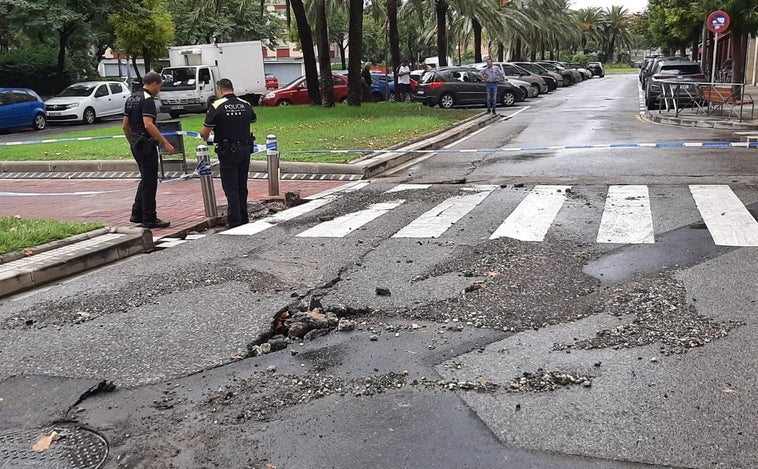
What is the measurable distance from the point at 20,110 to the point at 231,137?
2003cm

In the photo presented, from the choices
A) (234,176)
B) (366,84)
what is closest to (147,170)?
(234,176)

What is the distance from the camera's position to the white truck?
31359 mm

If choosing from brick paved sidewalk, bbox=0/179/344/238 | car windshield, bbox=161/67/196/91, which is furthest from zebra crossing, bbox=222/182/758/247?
car windshield, bbox=161/67/196/91

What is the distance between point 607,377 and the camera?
4.27 meters

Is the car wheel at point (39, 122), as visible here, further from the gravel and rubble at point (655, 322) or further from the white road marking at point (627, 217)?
the gravel and rubble at point (655, 322)

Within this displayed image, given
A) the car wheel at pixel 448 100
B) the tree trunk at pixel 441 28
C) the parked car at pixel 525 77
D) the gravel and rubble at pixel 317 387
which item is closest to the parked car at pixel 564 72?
the parked car at pixel 525 77

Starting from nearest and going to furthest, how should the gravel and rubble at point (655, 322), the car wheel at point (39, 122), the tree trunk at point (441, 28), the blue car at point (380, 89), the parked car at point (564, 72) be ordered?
the gravel and rubble at point (655, 322)
the car wheel at point (39, 122)
the blue car at point (380, 89)
the tree trunk at point (441, 28)
the parked car at point (564, 72)

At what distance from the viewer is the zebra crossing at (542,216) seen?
25.1 ft

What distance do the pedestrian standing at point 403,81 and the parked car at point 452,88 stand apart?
1227mm

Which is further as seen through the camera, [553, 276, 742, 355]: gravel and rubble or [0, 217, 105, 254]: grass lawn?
[0, 217, 105, 254]: grass lawn

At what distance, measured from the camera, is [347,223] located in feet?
29.3

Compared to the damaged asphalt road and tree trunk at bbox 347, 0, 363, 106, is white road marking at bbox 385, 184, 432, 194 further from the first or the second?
tree trunk at bbox 347, 0, 363, 106

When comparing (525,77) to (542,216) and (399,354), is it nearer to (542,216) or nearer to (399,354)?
(542,216)

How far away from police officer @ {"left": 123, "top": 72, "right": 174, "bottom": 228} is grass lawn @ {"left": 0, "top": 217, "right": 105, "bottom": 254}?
669mm
